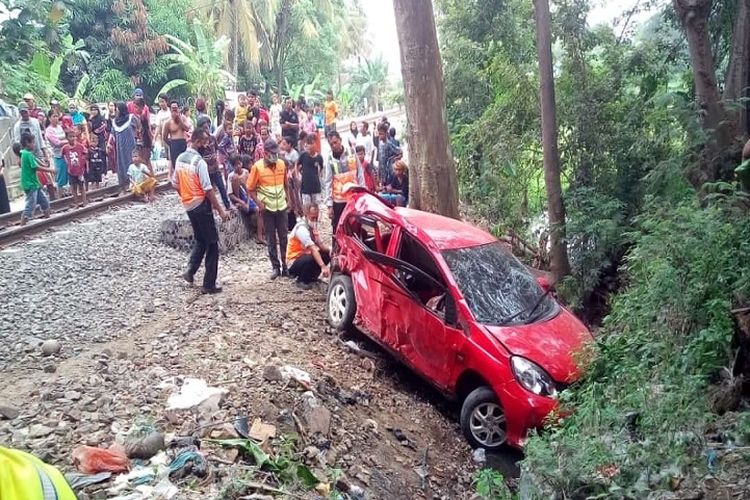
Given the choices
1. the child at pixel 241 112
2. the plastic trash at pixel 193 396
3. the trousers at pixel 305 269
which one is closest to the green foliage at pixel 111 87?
the child at pixel 241 112

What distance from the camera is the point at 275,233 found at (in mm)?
8648

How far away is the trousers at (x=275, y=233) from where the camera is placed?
848cm

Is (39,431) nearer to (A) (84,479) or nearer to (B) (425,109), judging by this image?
(A) (84,479)

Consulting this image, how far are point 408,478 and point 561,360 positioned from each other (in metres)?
1.68

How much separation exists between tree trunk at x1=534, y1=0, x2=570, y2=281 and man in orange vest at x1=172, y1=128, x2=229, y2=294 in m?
4.84

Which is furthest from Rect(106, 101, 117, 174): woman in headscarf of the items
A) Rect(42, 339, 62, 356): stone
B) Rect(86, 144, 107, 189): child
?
Rect(42, 339, 62, 356): stone

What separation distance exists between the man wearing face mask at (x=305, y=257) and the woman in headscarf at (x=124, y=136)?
6586 mm

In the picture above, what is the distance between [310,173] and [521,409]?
5.52 meters

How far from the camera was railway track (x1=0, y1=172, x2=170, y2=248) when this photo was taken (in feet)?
32.3

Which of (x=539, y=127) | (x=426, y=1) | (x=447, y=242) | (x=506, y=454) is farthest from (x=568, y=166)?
(x=506, y=454)

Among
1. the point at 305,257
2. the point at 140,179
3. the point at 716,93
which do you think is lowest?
the point at 305,257

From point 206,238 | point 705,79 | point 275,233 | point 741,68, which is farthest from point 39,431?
point 741,68

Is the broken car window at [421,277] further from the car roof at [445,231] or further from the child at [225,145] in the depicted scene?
the child at [225,145]

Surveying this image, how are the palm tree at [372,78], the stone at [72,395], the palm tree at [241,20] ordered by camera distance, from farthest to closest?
the palm tree at [372,78] < the palm tree at [241,20] < the stone at [72,395]
